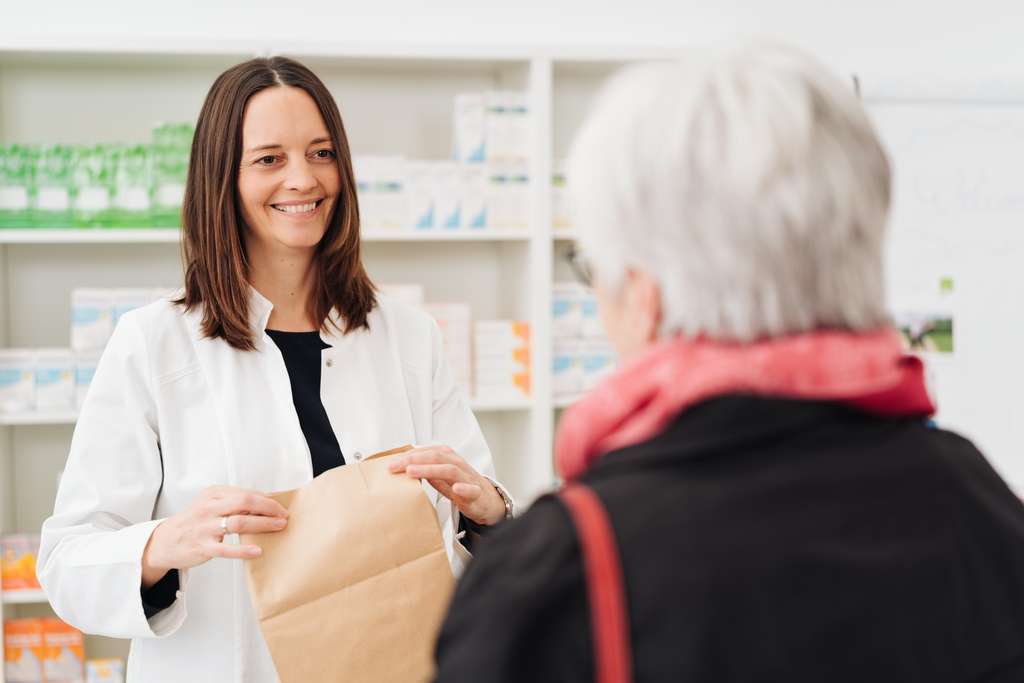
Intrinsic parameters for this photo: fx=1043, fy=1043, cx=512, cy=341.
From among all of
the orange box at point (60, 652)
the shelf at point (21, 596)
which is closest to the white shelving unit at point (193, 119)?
the shelf at point (21, 596)

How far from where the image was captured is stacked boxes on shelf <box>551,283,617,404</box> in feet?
10.4

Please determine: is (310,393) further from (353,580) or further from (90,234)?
(90,234)

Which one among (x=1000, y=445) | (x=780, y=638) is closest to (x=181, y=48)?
(x=780, y=638)

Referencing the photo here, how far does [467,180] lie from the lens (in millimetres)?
3059

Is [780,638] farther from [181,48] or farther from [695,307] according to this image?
[181,48]

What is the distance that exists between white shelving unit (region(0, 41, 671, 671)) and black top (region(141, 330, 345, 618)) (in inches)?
49.6

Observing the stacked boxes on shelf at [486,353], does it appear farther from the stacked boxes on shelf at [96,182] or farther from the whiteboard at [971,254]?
the whiteboard at [971,254]

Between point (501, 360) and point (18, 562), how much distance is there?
4.82 ft

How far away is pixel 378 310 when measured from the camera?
189cm

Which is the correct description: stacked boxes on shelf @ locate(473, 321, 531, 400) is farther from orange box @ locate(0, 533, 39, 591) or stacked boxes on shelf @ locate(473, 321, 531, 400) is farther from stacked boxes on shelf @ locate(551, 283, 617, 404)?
orange box @ locate(0, 533, 39, 591)

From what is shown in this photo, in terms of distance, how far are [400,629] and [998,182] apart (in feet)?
9.53

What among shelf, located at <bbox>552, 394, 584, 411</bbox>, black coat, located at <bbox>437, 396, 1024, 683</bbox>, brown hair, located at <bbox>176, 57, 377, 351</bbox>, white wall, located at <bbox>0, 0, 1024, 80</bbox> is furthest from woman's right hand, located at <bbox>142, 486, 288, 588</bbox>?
white wall, located at <bbox>0, 0, 1024, 80</bbox>

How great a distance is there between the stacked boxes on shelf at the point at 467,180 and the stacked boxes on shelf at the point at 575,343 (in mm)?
263

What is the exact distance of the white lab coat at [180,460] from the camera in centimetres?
154
